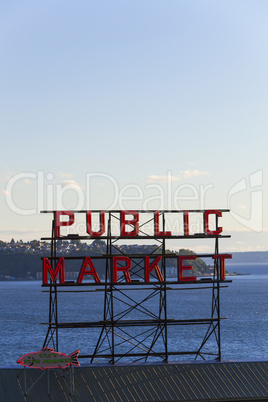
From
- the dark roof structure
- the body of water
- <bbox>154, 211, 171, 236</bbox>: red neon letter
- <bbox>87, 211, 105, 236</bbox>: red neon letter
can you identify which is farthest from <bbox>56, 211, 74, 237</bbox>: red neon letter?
the body of water

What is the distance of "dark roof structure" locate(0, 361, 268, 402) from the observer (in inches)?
1752

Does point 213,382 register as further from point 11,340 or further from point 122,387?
point 11,340

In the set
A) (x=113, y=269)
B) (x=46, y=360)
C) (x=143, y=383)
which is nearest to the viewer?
(x=46, y=360)

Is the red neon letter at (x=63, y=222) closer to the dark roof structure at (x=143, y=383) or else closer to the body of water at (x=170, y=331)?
the dark roof structure at (x=143, y=383)

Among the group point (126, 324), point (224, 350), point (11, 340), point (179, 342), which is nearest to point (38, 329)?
point (11, 340)

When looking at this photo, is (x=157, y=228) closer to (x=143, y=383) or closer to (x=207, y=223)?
(x=207, y=223)

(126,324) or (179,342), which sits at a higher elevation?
(126,324)

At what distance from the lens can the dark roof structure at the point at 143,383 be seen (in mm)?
44500

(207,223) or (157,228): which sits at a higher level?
(207,223)

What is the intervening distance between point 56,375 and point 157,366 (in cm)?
706

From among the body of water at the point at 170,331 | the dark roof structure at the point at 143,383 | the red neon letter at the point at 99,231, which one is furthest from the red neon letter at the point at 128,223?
the body of water at the point at 170,331

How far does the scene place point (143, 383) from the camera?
4591 centimetres

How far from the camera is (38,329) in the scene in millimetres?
144375

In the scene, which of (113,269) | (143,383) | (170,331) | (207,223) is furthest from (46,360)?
(170,331)
